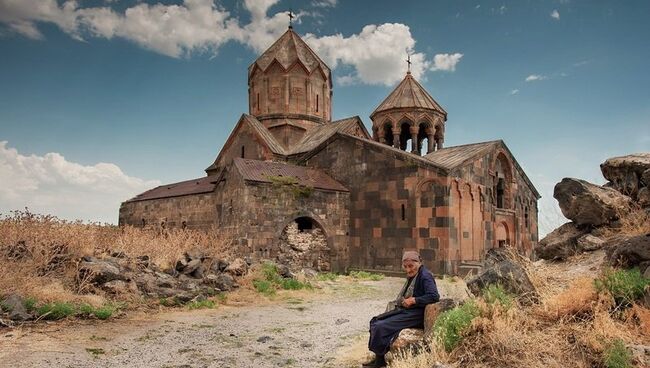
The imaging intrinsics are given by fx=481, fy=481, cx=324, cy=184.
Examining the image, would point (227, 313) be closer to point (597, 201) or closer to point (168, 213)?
point (597, 201)

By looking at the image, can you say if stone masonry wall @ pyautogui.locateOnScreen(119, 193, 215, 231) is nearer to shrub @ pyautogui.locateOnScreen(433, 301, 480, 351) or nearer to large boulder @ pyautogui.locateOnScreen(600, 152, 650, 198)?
large boulder @ pyautogui.locateOnScreen(600, 152, 650, 198)

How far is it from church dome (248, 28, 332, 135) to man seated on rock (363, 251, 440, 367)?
14.8 meters

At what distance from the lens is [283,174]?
14125mm

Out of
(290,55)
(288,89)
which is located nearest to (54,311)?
(288,89)

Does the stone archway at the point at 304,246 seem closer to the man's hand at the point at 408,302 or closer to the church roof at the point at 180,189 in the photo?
the church roof at the point at 180,189

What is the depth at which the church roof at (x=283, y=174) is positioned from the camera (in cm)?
1331

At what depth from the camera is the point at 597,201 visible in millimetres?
5547

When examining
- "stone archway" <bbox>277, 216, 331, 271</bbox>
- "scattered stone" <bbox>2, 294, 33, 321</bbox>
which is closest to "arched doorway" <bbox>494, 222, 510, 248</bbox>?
"stone archway" <bbox>277, 216, 331, 271</bbox>

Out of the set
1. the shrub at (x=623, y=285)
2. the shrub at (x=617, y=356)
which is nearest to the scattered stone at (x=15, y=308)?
the shrub at (x=617, y=356)

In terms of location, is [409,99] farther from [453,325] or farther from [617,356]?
[617,356]

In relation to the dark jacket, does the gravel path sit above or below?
below

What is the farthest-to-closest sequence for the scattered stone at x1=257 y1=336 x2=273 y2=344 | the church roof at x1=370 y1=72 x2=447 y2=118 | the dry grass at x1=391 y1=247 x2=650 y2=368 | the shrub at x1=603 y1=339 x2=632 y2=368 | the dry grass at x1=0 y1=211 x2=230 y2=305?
the church roof at x1=370 y1=72 x2=447 y2=118 < the dry grass at x1=0 y1=211 x2=230 y2=305 < the scattered stone at x1=257 y1=336 x2=273 y2=344 < the dry grass at x1=391 y1=247 x2=650 y2=368 < the shrub at x1=603 y1=339 x2=632 y2=368

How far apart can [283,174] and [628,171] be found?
380 inches

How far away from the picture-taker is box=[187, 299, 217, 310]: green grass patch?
7855mm
